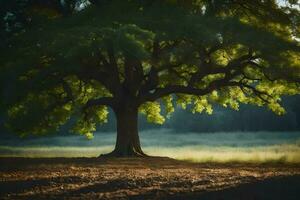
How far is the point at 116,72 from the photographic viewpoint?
2548 cm

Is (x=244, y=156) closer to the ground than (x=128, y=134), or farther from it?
closer to the ground

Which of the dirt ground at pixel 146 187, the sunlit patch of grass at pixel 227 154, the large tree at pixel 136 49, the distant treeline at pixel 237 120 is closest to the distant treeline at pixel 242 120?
the distant treeline at pixel 237 120

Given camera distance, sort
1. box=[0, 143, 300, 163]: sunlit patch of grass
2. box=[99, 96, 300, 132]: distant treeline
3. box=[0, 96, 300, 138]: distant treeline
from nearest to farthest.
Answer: box=[0, 143, 300, 163]: sunlit patch of grass → box=[99, 96, 300, 132]: distant treeline → box=[0, 96, 300, 138]: distant treeline

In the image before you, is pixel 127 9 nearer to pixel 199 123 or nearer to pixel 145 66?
pixel 145 66

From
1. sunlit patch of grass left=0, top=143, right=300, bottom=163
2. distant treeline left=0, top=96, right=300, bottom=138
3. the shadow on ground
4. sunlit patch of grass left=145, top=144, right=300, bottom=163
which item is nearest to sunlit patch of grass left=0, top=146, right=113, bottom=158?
sunlit patch of grass left=0, top=143, right=300, bottom=163

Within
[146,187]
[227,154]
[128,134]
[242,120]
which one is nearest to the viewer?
[146,187]

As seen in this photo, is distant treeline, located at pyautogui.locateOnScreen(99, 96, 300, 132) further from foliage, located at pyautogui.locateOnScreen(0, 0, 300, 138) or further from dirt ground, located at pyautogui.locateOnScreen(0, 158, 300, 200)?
dirt ground, located at pyautogui.locateOnScreen(0, 158, 300, 200)

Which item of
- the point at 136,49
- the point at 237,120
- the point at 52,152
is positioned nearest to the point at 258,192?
the point at 136,49

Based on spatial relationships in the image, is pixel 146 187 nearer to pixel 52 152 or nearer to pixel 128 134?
pixel 128 134

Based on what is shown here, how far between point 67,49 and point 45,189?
20.7ft

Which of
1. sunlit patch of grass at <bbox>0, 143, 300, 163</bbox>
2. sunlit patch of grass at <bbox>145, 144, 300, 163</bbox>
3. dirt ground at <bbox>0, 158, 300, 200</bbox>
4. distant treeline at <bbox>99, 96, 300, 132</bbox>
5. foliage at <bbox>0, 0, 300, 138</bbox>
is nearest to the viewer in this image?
dirt ground at <bbox>0, 158, 300, 200</bbox>

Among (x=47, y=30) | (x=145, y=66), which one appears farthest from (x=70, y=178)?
(x=145, y=66)

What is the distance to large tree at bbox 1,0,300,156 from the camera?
1708cm

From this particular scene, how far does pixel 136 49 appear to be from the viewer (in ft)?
50.9
